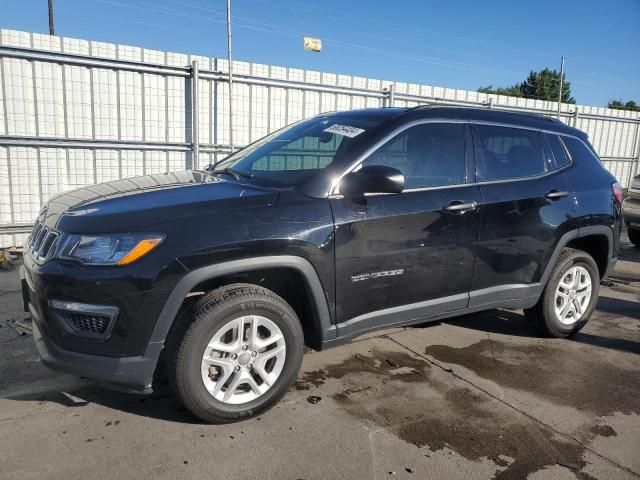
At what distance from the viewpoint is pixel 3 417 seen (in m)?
2.96

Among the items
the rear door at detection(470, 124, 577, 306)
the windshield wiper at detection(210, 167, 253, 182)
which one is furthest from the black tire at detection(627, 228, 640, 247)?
the windshield wiper at detection(210, 167, 253, 182)

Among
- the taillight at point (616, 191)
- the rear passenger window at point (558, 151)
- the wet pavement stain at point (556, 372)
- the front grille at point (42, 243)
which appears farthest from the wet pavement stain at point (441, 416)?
the taillight at point (616, 191)

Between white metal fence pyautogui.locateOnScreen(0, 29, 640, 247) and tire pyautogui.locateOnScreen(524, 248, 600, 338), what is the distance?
217 inches

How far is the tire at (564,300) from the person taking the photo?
4.28 m

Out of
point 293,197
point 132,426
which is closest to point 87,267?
point 132,426

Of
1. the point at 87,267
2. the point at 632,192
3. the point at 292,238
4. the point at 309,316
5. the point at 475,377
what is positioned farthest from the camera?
the point at 632,192

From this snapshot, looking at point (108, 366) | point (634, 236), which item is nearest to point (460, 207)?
point (108, 366)

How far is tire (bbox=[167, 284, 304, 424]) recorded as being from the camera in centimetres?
272

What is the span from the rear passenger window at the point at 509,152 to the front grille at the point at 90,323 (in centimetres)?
275

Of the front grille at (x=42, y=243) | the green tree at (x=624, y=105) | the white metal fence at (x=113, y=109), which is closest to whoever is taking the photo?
the front grille at (x=42, y=243)

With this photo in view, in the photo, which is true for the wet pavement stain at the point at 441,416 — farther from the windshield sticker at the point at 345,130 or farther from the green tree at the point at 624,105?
the green tree at the point at 624,105

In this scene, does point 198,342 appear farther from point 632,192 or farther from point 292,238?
point 632,192

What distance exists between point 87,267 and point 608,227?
4199 mm

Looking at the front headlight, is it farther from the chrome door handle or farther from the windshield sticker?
the chrome door handle
